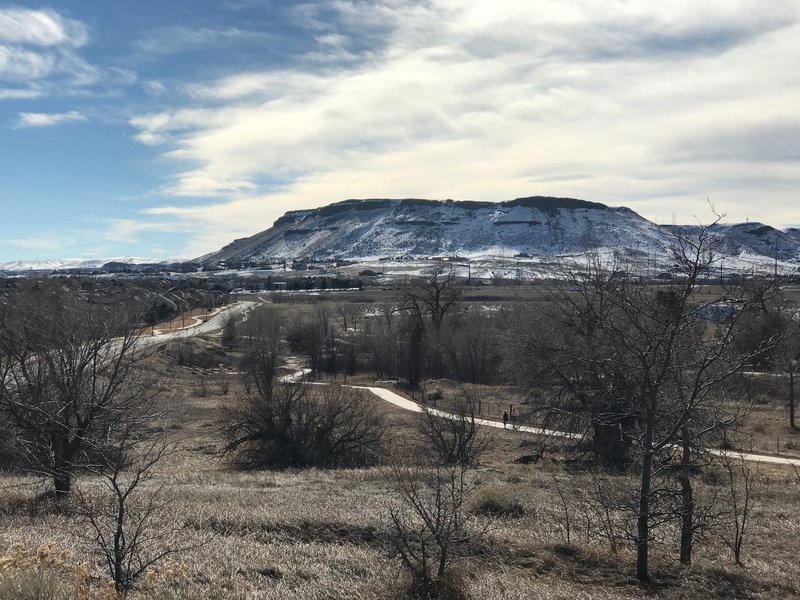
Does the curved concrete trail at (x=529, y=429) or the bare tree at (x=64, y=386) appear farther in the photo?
the curved concrete trail at (x=529, y=429)

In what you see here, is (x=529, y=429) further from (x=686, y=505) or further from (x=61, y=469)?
(x=686, y=505)

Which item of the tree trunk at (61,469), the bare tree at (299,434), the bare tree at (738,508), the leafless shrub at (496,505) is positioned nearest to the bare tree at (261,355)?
the bare tree at (299,434)

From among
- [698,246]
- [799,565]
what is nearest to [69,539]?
[698,246]

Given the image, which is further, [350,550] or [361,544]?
[361,544]

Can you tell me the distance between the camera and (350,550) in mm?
10359

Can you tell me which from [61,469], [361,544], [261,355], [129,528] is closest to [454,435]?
[361,544]

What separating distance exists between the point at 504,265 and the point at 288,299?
313 feet

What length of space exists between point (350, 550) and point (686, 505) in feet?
17.1

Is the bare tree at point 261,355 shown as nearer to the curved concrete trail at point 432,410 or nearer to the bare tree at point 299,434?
the curved concrete trail at point 432,410

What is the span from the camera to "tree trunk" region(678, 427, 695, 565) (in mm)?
8289

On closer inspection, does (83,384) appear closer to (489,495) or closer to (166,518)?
(166,518)

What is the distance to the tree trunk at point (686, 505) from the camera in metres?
8.29

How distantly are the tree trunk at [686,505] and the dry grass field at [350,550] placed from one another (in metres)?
0.23

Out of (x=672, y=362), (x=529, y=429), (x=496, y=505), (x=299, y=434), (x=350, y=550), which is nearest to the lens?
(x=672, y=362)
